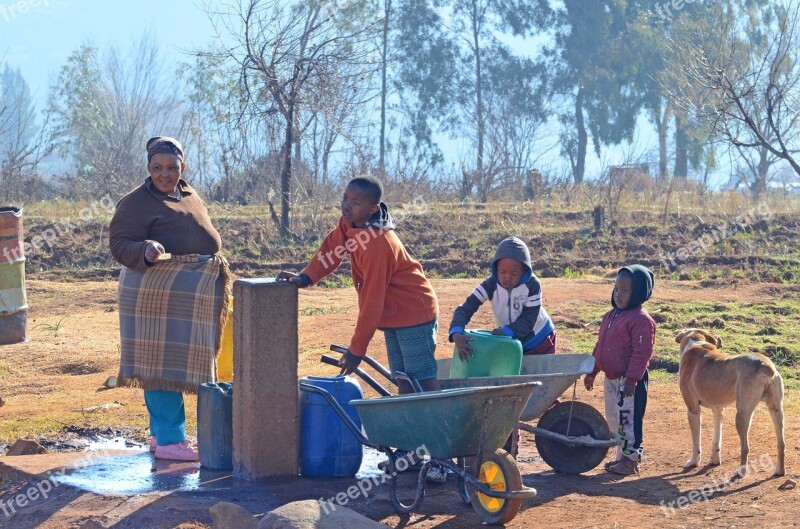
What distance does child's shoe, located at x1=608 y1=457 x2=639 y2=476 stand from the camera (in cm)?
642

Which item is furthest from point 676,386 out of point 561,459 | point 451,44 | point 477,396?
point 451,44

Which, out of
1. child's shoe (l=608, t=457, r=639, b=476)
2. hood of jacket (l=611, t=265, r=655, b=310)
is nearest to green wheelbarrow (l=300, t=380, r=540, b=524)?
child's shoe (l=608, t=457, r=639, b=476)

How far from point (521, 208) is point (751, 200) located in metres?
6.93

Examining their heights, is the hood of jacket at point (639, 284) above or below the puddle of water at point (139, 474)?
above

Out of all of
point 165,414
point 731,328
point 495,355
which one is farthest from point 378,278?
point 731,328

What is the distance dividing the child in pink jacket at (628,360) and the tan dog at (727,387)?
1.07ft

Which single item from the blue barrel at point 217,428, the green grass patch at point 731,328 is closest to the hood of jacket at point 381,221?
the blue barrel at point 217,428

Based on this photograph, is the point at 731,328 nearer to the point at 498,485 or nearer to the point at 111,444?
the point at 111,444

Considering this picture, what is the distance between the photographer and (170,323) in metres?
6.05

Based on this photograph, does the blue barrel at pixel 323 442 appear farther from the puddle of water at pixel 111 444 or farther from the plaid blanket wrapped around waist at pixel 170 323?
the puddle of water at pixel 111 444

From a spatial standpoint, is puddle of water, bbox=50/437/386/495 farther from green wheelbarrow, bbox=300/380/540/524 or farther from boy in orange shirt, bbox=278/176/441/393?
green wheelbarrow, bbox=300/380/540/524

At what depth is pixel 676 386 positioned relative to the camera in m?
9.49

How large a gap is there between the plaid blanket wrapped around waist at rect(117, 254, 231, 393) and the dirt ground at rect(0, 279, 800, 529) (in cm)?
85

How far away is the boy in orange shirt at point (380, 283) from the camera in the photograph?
555 centimetres
